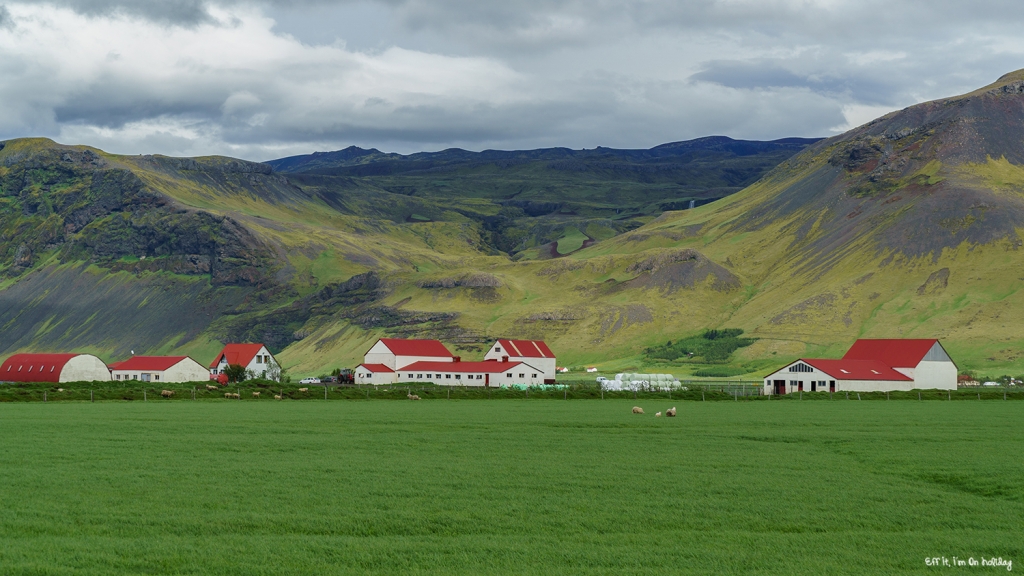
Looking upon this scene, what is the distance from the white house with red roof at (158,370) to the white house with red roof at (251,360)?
4576 mm

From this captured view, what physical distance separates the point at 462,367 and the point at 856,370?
4642 cm

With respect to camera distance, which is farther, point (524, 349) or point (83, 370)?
point (524, 349)

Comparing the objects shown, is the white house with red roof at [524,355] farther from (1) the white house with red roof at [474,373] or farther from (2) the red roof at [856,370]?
(2) the red roof at [856,370]

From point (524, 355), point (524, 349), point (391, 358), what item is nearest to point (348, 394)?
point (391, 358)

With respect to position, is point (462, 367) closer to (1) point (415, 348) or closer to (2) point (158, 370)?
(1) point (415, 348)

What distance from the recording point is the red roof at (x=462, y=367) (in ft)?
381

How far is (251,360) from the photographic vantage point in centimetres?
12425

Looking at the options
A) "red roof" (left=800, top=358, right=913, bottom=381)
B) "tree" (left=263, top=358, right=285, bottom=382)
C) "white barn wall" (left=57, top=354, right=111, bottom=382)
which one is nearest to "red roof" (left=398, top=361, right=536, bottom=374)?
"tree" (left=263, top=358, right=285, bottom=382)

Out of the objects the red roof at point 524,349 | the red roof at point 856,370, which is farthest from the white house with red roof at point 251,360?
the red roof at point 856,370

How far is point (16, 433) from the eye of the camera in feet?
128

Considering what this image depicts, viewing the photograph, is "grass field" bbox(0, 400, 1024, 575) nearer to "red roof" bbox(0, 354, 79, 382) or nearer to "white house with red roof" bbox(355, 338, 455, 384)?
"red roof" bbox(0, 354, 79, 382)

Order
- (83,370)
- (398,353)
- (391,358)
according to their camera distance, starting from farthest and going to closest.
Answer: (398,353) < (391,358) < (83,370)


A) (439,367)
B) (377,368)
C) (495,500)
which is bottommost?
(495,500)

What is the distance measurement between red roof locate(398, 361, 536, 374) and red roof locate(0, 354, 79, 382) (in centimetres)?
3999
